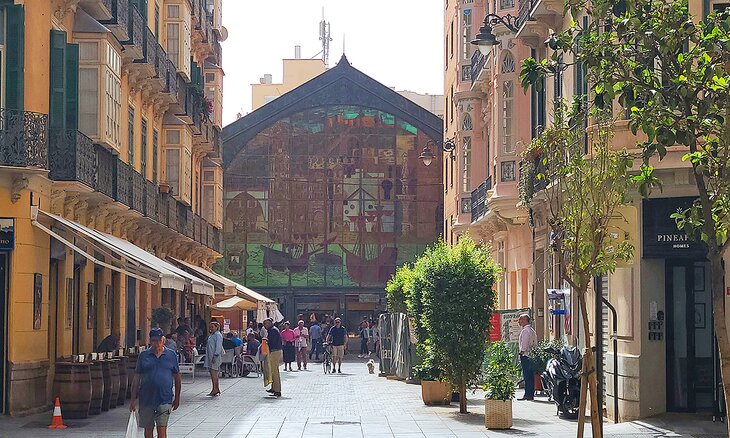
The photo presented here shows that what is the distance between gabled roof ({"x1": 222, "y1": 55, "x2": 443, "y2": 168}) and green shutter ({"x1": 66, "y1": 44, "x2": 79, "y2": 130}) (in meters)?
42.3

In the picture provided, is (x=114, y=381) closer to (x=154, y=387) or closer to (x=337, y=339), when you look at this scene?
(x=154, y=387)

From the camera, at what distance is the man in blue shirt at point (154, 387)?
15617 mm

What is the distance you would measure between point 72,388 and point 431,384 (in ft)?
26.0

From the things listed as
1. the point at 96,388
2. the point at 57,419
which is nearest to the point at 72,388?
the point at 96,388

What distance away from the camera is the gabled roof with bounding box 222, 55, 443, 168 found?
221 feet

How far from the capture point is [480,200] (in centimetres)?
4131

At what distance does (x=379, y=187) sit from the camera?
68438 millimetres

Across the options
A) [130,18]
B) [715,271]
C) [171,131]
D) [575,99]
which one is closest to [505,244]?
[171,131]

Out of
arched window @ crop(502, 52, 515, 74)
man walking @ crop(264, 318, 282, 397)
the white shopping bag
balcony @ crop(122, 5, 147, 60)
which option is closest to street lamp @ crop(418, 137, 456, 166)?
arched window @ crop(502, 52, 515, 74)

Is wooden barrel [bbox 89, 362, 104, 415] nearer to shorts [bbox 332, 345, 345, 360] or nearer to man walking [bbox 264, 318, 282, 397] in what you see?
man walking [bbox 264, 318, 282, 397]

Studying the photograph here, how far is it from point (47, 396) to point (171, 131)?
17736 millimetres

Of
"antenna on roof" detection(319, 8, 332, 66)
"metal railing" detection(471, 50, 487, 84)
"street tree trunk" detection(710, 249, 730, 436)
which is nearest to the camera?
"street tree trunk" detection(710, 249, 730, 436)

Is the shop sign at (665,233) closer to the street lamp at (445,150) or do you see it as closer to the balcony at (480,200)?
the balcony at (480,200)

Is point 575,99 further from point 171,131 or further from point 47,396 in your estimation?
point 171,131
